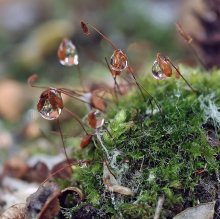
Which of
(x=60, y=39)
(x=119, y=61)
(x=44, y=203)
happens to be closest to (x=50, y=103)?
(x=119, y=61)

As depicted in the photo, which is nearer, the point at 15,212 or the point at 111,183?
the point at 111,183

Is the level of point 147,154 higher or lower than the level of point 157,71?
lower

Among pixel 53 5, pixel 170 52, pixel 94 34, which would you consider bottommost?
pixel 170 52

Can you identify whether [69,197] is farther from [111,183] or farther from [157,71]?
[157,71]

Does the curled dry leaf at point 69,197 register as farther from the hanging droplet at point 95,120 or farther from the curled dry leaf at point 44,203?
the hanging droplet at point 95,120

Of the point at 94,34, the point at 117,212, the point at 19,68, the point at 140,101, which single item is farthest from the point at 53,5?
the point at 117,212

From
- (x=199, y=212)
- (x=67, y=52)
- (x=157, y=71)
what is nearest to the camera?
(x=199, y=212)

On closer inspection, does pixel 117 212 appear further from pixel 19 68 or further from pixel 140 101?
pixel 19 68
